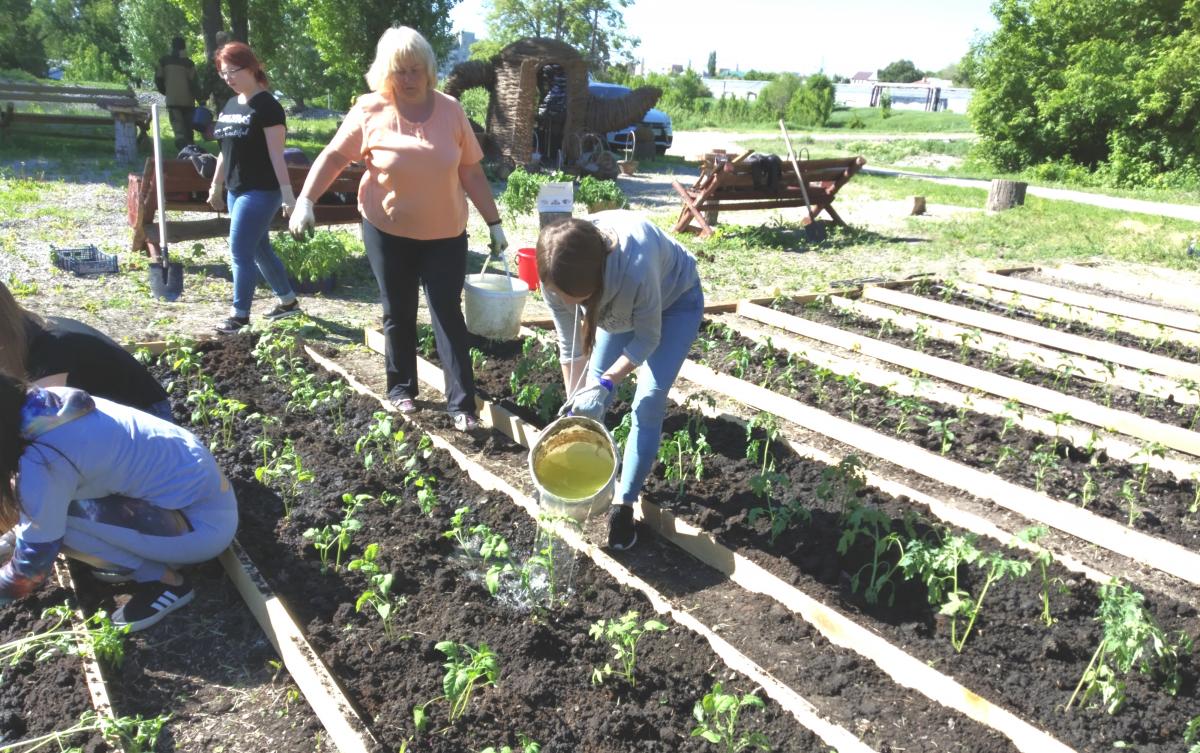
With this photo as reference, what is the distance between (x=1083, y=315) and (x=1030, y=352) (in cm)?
165

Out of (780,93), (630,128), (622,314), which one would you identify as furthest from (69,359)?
(780,93)

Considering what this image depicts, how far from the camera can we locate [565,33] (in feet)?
156

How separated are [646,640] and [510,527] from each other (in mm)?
918

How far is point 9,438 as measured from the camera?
8.29 ft

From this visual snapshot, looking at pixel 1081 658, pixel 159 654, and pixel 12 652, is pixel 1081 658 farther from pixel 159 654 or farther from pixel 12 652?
pixel 12 652

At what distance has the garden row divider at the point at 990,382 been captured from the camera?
4789 millimetres

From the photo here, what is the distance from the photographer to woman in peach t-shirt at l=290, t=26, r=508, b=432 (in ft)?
14.1

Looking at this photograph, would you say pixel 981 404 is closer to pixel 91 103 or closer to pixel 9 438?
pixel 9 438

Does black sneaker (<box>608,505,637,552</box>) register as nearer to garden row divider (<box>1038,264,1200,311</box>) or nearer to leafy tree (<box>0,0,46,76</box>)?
garden row divider (<box>1038,264,1200,311</box>)

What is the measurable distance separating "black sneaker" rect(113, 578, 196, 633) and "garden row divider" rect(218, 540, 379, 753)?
20 cm

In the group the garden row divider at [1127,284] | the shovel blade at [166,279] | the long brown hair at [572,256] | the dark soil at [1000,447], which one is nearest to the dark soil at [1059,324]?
the garden row divider at [1127,284]

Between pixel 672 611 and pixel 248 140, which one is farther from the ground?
Result: pixel 248 140

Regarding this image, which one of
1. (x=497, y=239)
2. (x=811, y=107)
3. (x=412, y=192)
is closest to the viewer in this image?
(x=412, y=192)

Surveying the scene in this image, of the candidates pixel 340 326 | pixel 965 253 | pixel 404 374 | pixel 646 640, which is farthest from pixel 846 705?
pixel 965 253
